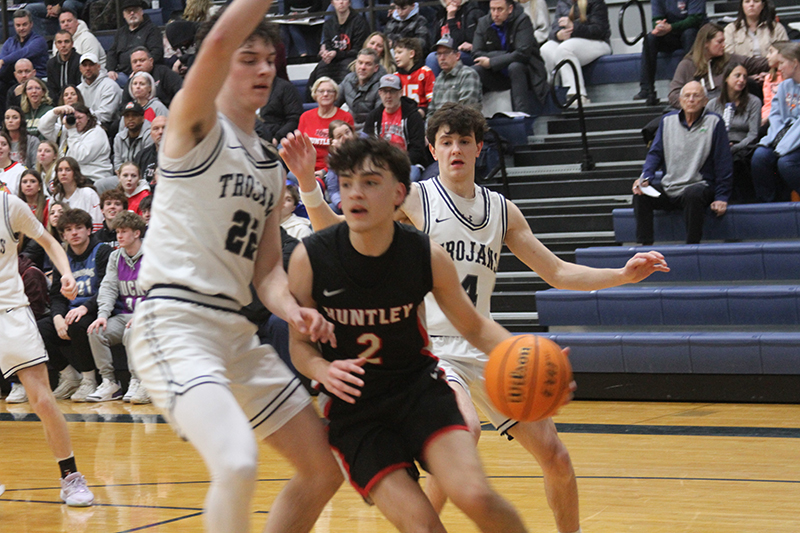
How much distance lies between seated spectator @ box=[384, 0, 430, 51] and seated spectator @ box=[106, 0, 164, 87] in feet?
9.77

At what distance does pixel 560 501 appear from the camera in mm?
3799

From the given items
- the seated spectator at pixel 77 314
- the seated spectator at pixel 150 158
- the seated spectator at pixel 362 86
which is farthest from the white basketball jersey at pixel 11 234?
the seated spectator at pixel 362 86

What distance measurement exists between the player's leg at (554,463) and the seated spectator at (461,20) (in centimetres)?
785

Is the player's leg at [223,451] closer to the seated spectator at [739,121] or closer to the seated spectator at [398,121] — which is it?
the seated spectator at [398,121]

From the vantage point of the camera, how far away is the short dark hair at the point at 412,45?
33.7ft

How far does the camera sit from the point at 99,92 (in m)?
12.0

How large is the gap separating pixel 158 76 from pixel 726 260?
Result: 707 centimetres

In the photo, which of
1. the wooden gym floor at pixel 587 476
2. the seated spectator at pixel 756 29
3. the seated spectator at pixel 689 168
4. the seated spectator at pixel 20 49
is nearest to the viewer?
the wooden gym floor at pixel 587 476

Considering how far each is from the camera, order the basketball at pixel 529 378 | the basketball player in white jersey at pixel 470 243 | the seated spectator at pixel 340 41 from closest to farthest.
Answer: the basketball at pixel 529 378
the basketball player in white jersey at pixel 470 243
the seated spectator at pixel 340 41

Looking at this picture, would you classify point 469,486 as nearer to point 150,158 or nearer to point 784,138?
point 784,138

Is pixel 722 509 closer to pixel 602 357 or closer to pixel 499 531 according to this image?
pixel 499 531

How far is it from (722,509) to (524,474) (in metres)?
1.24

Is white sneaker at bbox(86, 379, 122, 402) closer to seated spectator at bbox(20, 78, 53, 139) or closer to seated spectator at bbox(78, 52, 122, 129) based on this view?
seated spectator at bbox(78, 52, 122, 129)

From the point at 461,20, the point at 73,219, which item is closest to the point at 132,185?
the point at 73,219
